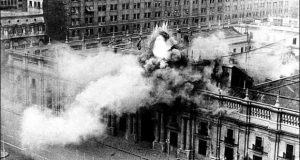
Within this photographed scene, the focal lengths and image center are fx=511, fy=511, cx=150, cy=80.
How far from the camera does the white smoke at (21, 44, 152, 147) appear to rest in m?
23.5

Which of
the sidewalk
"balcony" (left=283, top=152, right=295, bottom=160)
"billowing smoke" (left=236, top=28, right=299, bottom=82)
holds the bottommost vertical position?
the sidewalk

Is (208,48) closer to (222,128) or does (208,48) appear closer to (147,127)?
(147,127)

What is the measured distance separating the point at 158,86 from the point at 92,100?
10.3ft

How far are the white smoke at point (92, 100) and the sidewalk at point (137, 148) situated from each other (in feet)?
2.46

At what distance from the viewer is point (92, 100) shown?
23797mm

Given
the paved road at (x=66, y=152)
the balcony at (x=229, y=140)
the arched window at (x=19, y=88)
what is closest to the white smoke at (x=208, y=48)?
the balcony at (x=229, y=140)

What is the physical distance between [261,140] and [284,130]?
1.38m

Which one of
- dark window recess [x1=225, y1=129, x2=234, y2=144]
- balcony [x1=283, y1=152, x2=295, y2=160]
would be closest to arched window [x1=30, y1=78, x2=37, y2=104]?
dark window recess [x1=225, y1=129, x2=234, y2=144]

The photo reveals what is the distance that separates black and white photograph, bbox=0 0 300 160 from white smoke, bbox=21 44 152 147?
0.18 feet

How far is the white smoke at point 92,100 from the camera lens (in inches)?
925

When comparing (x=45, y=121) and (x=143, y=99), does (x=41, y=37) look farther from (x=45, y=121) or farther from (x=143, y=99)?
(x=143, y=99)

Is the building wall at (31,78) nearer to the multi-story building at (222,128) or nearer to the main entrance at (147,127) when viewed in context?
the multi-story building at (222,128)

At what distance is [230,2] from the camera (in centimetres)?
2361

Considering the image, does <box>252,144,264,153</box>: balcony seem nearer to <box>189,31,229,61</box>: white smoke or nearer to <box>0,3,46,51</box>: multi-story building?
<box>189,31,229,61</box>: white smoke
